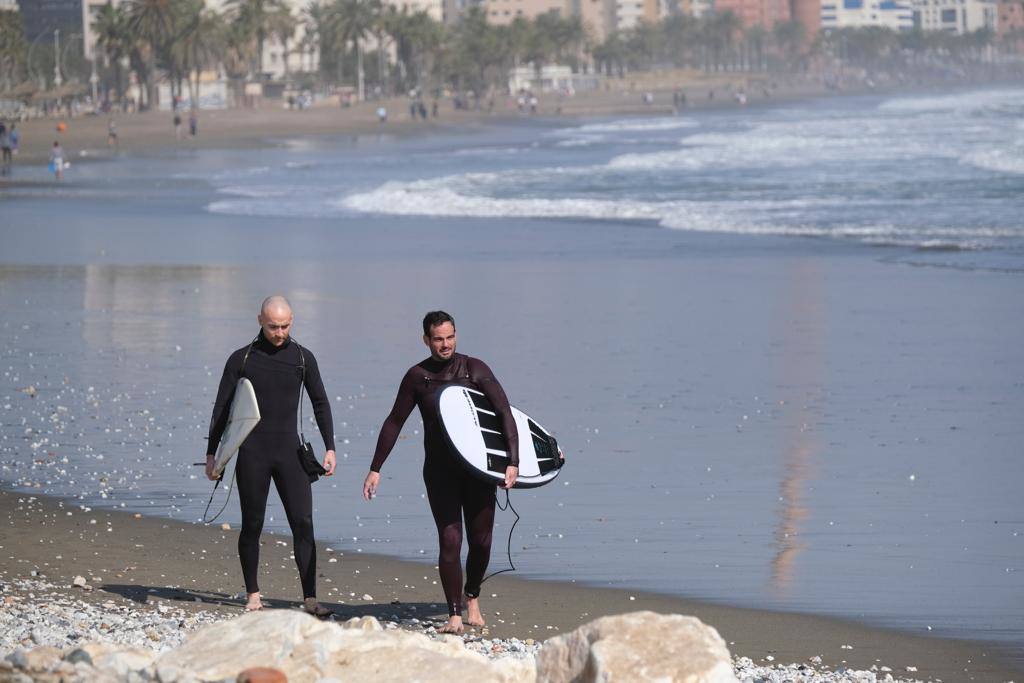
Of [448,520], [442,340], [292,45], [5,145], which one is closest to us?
[442,340]

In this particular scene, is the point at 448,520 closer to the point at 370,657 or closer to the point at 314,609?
the point at 314,609

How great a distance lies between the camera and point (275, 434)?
7332 millimetres

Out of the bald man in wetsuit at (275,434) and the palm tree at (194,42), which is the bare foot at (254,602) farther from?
the palm tree at (194,42)

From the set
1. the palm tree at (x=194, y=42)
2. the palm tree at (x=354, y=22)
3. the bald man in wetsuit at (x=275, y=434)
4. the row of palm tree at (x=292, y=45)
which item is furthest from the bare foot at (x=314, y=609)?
the palm tree at (x=354, y=22)

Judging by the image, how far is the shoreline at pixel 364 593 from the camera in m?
7.04

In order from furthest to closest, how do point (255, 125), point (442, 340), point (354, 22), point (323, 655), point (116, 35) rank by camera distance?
point (354, 22)
point (116, 35)
point (255, 125)
point (442, 340)
point (323, 655)

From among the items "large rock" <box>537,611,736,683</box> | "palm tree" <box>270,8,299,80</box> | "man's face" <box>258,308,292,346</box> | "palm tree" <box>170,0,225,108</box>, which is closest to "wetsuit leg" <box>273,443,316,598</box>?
"man's face" <box>258,308,292,346</box>

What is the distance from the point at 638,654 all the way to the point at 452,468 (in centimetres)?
224

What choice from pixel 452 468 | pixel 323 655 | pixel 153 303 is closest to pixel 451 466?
pixel 452 468

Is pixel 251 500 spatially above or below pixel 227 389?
below

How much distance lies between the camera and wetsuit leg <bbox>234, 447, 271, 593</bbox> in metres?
7.36

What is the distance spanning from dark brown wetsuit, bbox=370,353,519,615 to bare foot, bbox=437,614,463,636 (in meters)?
0.05

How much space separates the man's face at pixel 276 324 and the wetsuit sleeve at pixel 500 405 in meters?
0.80

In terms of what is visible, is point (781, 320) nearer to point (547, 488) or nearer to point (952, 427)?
point (952, 427)
